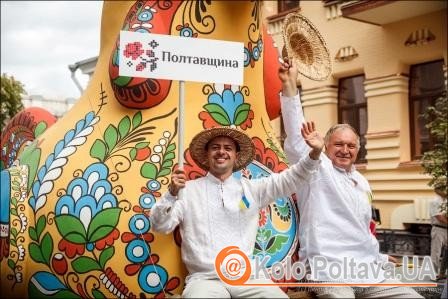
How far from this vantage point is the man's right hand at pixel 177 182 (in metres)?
2.70

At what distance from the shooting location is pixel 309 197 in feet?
10.2

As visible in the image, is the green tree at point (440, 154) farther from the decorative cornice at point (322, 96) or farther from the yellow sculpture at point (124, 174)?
the decorative cornice at point (322, 96)

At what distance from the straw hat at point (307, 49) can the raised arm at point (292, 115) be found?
0.10m

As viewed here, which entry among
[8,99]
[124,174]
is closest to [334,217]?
[124,174]

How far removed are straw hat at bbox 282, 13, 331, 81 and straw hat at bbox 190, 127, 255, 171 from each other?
538 mm

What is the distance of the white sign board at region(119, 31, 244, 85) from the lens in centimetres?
284

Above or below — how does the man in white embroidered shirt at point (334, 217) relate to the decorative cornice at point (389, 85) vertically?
below

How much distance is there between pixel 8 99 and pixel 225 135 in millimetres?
11329

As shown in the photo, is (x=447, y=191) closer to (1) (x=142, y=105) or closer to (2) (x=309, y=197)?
(2) (x=309, y=197)

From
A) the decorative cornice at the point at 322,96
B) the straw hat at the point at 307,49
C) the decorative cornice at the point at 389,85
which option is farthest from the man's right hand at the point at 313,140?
the decorative cornice at the point at 322,96

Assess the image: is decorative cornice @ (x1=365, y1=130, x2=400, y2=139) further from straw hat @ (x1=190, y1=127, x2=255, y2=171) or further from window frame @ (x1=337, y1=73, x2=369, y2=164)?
straw hat @ (x1=190, y1=127, x2=255, y2=171)

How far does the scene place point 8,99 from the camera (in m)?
13.3

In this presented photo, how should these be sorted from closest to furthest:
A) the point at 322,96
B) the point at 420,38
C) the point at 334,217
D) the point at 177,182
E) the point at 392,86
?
the point at 177,182 → the point at 334,217 → the point at 420,38 → the point at 392,86 → the point at 322,96

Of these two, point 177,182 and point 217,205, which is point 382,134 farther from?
point 177,182
